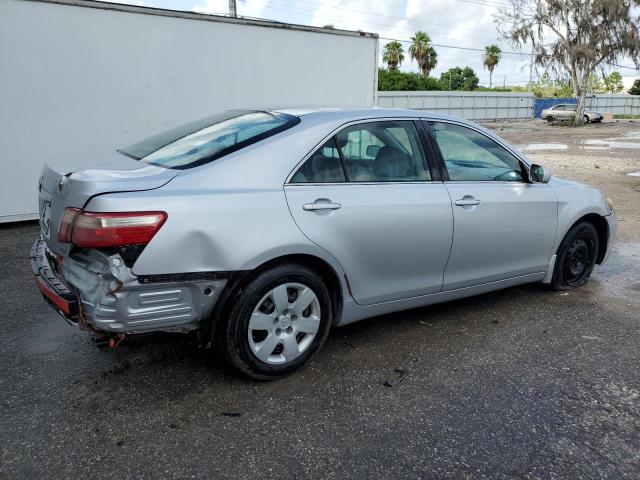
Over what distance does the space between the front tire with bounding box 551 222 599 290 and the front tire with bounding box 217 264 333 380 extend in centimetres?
236

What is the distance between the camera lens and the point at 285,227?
9.80 feet

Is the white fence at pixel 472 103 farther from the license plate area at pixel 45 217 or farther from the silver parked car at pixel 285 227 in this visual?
the license plate area at pixel 45 217

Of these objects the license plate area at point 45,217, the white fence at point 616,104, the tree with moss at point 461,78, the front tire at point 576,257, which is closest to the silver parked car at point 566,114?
the white fence at point 616,104

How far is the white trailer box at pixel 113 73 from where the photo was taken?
6.86 m

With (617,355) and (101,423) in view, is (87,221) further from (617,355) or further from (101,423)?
(617,355)

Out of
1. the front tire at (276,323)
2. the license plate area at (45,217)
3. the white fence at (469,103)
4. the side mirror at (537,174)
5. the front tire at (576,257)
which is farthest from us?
the white fence at (469,103)

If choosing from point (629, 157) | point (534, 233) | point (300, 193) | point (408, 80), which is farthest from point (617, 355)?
point (408, 80)

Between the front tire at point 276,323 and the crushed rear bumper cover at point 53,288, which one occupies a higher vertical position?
the crushed rear bumper cover at point 53,288

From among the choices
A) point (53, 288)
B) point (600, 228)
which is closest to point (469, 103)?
point (600, 228)

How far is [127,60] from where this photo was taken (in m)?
7.43

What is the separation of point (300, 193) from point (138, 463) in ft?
5.23

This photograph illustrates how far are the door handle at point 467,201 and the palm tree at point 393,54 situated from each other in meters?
62.6

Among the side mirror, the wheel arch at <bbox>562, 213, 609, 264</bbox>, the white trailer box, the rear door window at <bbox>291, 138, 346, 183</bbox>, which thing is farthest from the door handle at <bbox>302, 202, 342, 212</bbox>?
the white trailer box

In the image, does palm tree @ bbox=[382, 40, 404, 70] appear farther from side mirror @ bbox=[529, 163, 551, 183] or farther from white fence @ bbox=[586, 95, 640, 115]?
side mirror @ bbox=[529, 163, 551, 183]
